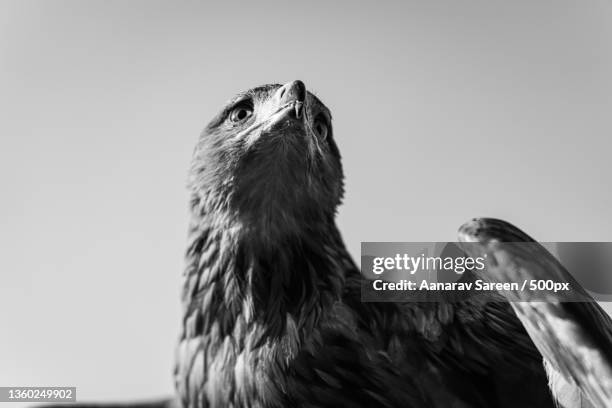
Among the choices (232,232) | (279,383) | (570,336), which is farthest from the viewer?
(232,232)

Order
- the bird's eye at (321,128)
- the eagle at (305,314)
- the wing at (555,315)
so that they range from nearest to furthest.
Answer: the wing at (555,315) → the eagle at (305,314) → the bird's eye at (321,128)

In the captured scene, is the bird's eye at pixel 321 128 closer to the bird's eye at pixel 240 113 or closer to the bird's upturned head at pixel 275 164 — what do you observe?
the bird's upturned head at pixel 275 164

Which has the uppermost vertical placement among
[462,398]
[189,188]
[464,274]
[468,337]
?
[189,188]

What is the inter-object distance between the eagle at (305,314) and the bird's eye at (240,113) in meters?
0.03

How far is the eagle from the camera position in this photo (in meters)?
1.19

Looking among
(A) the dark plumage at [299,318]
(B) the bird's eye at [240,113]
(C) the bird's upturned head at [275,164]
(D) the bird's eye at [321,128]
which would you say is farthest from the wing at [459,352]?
(B) the bird's eye at [240,113]

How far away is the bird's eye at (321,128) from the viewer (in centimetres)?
135

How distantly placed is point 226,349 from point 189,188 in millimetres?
360

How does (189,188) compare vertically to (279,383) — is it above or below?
above

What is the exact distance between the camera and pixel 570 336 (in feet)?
3.43

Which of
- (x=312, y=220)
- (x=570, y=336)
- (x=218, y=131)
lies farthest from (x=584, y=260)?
(x=218, y=131)

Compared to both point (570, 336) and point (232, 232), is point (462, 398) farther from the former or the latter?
point (232, 232)

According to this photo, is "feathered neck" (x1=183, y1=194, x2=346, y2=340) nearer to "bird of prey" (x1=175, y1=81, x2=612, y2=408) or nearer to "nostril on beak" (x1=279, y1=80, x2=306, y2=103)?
"bird of prey" (x1=175, y1=81, x2=612, y2=408)

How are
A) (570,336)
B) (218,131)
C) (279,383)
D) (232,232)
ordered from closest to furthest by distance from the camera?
(570,336), (279,383), (232,232), (218,131)
